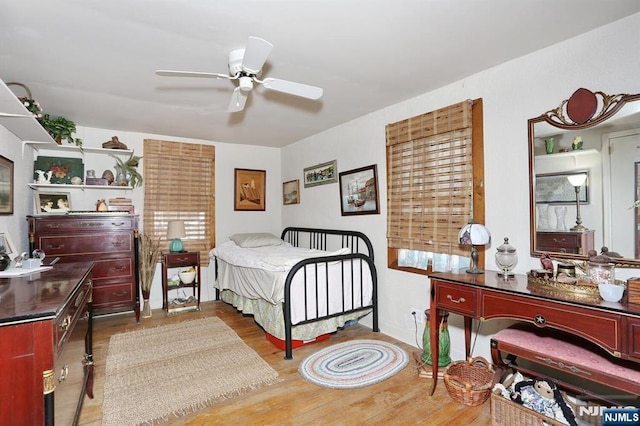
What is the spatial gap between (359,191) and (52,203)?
3415 millimetres

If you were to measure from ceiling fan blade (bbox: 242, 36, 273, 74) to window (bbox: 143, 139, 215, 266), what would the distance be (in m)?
2.89

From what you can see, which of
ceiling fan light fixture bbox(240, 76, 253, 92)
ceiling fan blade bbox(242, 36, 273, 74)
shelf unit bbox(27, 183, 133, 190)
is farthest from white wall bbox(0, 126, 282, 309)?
ceiling fan blade bbox(242, 36, 273, 74)

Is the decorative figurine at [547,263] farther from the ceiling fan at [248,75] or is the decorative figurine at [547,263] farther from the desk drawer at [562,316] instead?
the ceiling fan at [248,75]

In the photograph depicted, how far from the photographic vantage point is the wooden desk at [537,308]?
1.39 meters

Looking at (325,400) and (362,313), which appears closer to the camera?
(325,400)

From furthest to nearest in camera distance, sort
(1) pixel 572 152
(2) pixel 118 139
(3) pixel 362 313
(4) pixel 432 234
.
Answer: (2) pixel 118 139 → (3) pixel 362 313 → (4) pixel 432 234 → (1) pixel 572 152

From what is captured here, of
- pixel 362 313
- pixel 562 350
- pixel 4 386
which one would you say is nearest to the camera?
pixel 4 386

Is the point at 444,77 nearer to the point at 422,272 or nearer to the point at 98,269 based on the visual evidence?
the point at 422,272

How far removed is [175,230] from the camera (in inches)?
163

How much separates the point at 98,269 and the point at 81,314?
6.32 feet

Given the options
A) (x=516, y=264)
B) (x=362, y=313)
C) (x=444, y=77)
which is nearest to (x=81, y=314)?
(x=362, y=313)

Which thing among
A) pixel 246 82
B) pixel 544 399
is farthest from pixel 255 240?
pixel 544 399

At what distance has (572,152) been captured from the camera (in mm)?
2018

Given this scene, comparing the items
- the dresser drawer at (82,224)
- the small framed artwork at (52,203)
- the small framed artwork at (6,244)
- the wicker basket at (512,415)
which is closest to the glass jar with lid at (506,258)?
the wicker basket at (512,415)
